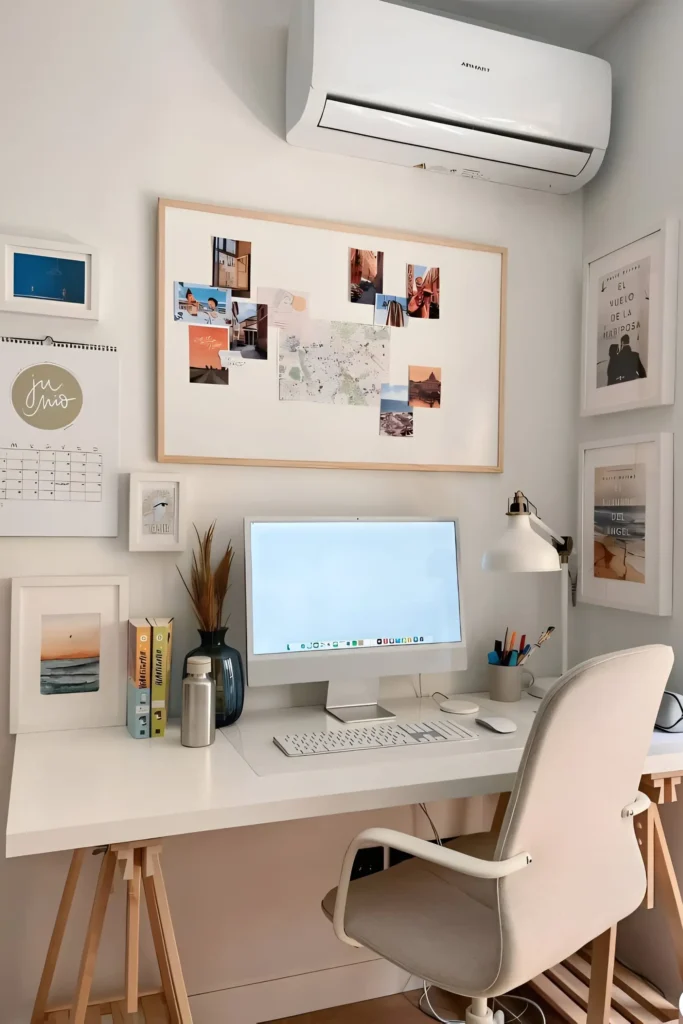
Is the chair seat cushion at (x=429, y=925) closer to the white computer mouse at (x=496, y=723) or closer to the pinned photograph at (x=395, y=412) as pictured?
the white computer mouse at (x=496, y=723)

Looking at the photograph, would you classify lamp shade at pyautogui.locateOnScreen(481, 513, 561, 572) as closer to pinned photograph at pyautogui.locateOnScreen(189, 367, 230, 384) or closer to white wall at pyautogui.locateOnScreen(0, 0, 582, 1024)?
white wall at pyautogui.locateOnScreen(0, 0, 582, 1024)

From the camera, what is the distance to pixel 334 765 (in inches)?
58.4

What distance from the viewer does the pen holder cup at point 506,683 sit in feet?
6.72

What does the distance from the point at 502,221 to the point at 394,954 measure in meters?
1.86

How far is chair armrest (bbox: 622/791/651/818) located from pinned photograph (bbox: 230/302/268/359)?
4.19 feet

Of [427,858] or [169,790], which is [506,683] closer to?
[427,858]

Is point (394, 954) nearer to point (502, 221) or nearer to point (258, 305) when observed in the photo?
point (258, 305)

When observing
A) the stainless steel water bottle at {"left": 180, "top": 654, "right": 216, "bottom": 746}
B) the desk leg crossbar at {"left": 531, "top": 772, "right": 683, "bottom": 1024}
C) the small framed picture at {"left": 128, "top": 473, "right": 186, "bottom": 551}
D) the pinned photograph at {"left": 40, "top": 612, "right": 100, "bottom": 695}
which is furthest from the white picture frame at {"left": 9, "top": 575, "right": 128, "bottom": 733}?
the desk leg crossbar at {"left": 531, "top": 772, "right": 683, "bottom": 1024}

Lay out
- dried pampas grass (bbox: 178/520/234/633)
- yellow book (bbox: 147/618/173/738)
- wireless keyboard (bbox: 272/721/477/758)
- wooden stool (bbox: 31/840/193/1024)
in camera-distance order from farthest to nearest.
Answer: dried pampas grass (bbox: 178/520/234/633), yellow book (bbox: 147/618/173/738), wireless keyboard (bbox: 272/721/477/758), wooden stool (bbox: 31/840/193/1024)

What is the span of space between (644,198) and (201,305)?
47.3 inches

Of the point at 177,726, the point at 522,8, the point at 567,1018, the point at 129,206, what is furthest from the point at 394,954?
the point at 522,8

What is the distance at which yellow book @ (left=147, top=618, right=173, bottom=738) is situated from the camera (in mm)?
1677

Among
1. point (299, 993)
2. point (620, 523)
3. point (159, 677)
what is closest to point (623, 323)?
point (620, 523)

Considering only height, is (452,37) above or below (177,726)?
above
